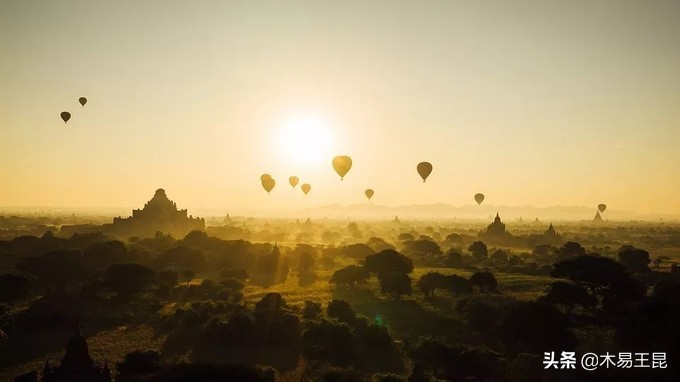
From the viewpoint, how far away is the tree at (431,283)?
72.8 m

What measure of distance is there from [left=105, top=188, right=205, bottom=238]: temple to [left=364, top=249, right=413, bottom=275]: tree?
98.8 meters

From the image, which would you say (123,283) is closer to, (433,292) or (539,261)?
(433,292)

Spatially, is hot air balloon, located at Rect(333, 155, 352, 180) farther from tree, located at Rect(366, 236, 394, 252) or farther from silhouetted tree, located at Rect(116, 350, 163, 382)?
silhouetted tree, located at Rect(116, 350, 163, 382)

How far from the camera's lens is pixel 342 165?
109000mm

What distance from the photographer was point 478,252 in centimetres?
12825

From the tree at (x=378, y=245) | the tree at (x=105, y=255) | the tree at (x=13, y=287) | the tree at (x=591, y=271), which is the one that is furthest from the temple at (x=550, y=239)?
the tree at (x=13, y=287)

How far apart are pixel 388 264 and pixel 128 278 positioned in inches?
1637

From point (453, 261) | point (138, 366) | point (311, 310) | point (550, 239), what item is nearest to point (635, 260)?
point (453, 261)

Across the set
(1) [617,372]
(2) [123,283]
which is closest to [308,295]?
(2) [123,283]

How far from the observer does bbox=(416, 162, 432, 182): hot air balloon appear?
11338cm

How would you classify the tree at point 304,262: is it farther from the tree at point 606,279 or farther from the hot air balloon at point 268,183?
the tree at point 606,279

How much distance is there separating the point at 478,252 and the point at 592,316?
69.3 m

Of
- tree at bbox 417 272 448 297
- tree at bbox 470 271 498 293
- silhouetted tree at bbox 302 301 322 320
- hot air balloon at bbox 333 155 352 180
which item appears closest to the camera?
silhouetted tree at bbox 302 301 322 320

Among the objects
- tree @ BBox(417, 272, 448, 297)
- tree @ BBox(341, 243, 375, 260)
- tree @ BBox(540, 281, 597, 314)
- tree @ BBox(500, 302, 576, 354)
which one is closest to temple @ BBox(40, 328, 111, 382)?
tree @ BBox(500, 302, 576, 354)
